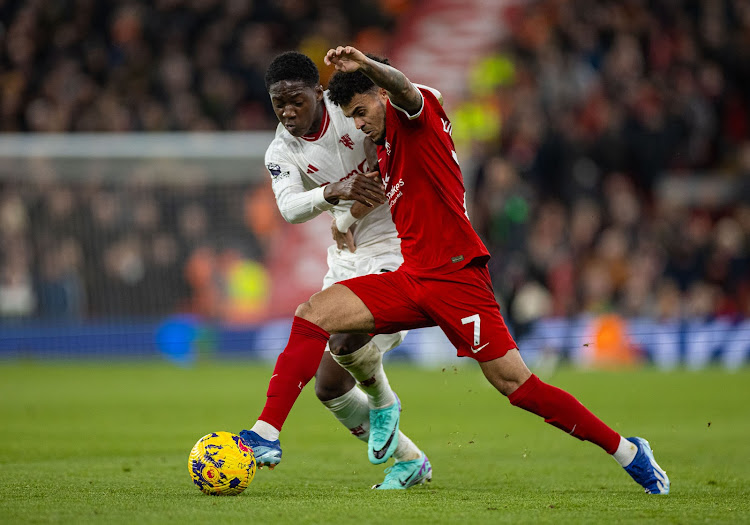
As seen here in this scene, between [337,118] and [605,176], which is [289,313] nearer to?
[605,176]

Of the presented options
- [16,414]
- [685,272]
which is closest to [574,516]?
[16,414]

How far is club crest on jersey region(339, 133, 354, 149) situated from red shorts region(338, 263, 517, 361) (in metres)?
0.94

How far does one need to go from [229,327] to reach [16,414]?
7.80 metres

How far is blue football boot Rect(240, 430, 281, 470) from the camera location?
18.7ft

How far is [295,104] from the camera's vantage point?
6.38 meters

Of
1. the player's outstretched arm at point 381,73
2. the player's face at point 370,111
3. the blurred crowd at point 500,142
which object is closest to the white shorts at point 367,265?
the player's face at point 370,111

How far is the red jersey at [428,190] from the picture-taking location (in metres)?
6.00

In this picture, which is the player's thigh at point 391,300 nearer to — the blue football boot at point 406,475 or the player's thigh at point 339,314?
the player's thigh at point 339,314

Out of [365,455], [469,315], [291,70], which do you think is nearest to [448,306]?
[469,315]

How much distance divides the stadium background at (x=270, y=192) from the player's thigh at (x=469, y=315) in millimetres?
8911

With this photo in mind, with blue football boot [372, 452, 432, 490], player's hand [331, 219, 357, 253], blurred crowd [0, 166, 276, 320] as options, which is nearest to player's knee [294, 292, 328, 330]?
player's hand [331, 219, 357, 253]

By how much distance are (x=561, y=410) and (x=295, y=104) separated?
2244mm

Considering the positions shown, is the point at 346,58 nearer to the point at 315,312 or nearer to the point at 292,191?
the point at 292,191

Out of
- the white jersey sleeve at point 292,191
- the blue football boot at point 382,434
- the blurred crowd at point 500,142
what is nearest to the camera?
the white jersey sleeve at point 292,191
